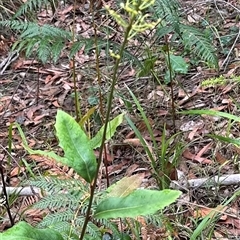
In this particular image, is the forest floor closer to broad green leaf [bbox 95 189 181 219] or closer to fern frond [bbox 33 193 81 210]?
fern frond [bbox 33 193 81 210]

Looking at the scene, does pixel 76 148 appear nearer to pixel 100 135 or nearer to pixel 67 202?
pixel 67 202

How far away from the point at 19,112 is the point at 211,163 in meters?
1.62

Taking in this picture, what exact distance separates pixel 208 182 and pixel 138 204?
1.20 meters

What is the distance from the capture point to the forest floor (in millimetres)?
2300

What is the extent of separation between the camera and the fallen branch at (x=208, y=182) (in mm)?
2260

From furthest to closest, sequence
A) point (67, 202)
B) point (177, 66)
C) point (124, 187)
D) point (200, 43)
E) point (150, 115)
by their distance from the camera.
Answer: point (177, 66) < point (150, 115) < point (200, 43) < point (124, 187) < point (67, 202)

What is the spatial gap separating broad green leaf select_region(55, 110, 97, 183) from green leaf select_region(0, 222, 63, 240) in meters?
0.16

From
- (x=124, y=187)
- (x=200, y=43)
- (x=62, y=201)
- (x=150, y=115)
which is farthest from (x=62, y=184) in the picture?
(x=150, y=115)

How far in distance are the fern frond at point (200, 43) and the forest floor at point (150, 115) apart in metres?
0.34

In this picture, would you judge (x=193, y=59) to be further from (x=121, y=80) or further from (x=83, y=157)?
(x=83, y=157)

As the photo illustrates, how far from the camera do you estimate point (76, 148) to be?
1.27 m

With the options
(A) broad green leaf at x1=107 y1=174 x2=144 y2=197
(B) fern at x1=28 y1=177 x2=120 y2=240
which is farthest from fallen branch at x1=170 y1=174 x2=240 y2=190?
(B) fern at x1=28 y1=177 x2=120 y2=240

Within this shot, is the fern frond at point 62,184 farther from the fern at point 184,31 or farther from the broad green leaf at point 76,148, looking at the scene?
the fern at point 184,31

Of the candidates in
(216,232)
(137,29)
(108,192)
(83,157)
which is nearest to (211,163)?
(216,232)
